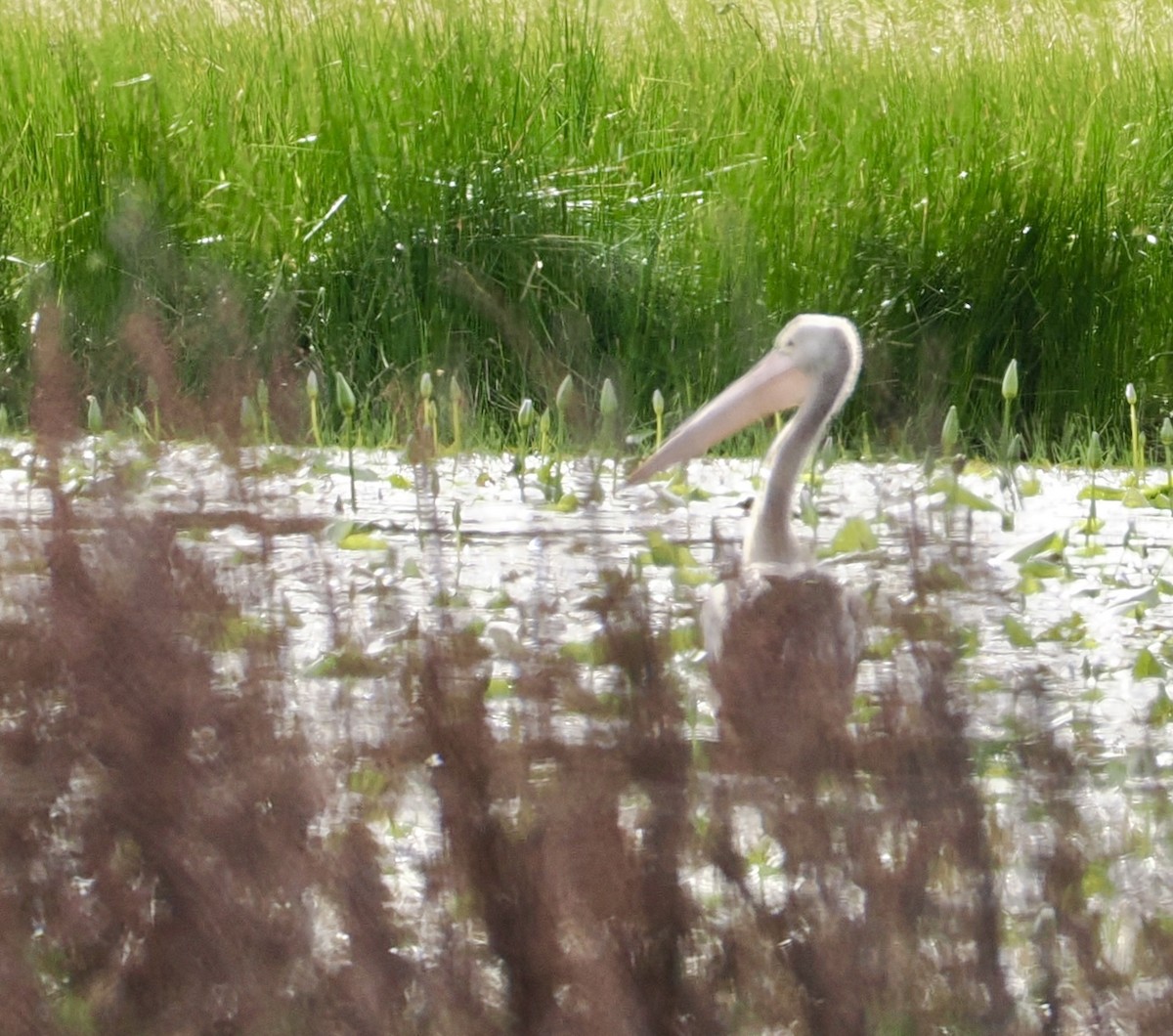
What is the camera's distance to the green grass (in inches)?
291

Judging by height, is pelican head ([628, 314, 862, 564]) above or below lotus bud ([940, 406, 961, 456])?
above

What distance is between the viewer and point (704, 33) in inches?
383

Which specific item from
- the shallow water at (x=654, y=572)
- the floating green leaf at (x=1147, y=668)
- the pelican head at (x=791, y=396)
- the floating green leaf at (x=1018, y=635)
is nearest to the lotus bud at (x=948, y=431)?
the shallow water at (x=654, y=572)

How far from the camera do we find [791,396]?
4656 millimetres

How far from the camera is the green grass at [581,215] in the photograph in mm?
7383

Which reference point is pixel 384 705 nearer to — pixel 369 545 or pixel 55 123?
pixel 369 545

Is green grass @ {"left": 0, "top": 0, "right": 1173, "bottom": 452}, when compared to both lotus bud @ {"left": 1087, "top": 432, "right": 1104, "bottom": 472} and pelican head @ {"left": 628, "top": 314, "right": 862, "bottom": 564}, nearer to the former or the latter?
lotus bud @ {"left": 1087, "top": 432, "right": 1104, "bottom": 472}

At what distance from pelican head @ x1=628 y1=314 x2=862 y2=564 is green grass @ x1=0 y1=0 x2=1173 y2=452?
7.15ft

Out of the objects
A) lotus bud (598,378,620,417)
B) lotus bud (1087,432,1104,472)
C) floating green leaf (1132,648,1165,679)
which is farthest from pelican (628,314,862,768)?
lotus bud (1087,432,1104,472)

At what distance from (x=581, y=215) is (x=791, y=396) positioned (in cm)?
316

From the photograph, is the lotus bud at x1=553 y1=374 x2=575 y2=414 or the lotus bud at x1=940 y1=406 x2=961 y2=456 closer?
the lotus bud at x1=553 y1=374 x2=575 y2=414

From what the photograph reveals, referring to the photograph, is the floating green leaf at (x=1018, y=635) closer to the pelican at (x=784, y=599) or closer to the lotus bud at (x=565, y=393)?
the pelican at (x=784, y=599)

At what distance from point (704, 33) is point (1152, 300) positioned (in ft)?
9.57

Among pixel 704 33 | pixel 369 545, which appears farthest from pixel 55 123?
pixel 369 545
